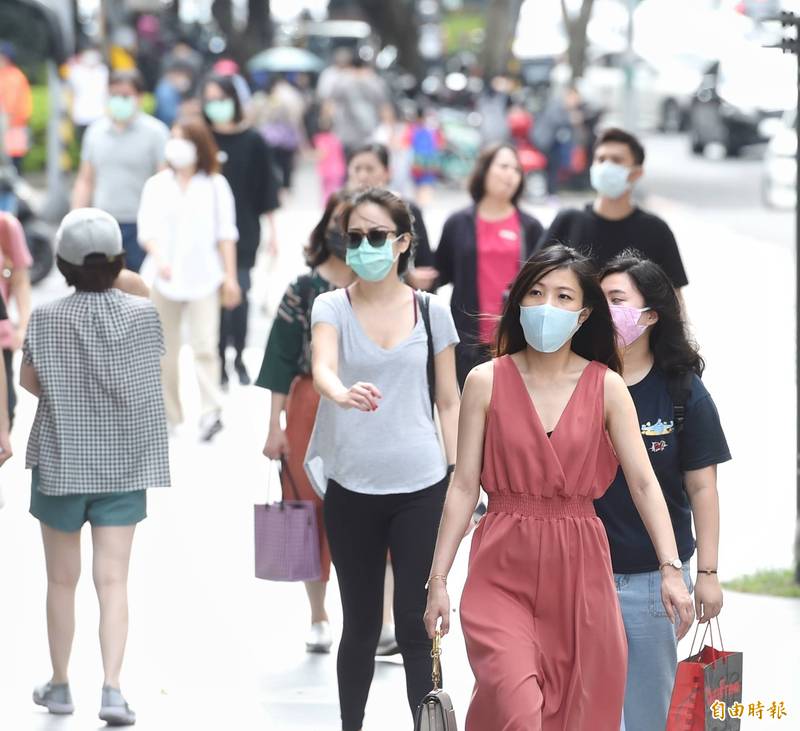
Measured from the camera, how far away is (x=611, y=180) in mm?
7582

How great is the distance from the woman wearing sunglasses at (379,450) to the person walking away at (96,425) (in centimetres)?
63

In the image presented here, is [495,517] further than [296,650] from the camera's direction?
No

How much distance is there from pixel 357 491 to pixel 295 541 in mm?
791

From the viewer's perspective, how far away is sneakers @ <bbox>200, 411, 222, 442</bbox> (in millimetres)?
10477

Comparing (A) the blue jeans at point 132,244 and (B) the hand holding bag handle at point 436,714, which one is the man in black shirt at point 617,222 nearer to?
(B) the hand holding bag handle at point 436,714

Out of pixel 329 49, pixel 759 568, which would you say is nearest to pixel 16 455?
pixel 759 568

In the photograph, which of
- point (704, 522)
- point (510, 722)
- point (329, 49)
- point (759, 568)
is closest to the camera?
point (510, 722)

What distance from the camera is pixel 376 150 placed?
8398 millimetres

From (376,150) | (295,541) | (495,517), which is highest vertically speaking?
(376,150)

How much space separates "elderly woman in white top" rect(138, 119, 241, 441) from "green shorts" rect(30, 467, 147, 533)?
434cm

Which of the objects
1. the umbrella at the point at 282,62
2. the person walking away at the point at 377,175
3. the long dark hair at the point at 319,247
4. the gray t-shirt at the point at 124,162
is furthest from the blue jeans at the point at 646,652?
the umbrella at the point at 282,62

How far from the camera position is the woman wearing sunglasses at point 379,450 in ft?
17.7

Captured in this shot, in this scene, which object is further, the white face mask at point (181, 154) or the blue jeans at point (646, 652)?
the white face mask at point (181, 154)

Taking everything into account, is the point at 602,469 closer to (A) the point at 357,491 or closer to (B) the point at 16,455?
(A) the point at 357,491
